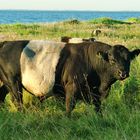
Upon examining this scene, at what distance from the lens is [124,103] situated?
8930 millimetres

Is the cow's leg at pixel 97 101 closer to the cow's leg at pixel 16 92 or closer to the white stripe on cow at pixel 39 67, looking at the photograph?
the white stripe on cow at pixel 39 67

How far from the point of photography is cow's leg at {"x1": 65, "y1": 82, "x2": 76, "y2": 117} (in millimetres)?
8516

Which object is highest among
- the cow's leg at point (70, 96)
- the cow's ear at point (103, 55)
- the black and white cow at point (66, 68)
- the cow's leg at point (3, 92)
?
the cow's ear at point (103, 55)

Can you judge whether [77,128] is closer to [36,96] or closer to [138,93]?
[36,96]

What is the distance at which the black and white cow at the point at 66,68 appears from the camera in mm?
8531

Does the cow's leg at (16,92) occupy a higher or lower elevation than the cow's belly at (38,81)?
lower

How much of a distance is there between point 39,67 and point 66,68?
0.45 meters

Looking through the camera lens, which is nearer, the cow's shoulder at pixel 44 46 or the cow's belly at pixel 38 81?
the cow's belly at pixel 38 81

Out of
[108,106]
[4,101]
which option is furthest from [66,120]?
[4,101]

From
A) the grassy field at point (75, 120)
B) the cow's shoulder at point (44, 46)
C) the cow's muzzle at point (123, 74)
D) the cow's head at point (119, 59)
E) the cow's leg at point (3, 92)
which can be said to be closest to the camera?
the grassy field at point (75, 120)

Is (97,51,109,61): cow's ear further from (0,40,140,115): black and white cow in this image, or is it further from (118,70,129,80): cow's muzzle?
(118,70,129,80): cow's muzzle

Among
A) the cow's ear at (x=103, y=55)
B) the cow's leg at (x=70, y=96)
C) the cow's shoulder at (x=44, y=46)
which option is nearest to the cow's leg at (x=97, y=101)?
the cow's leg at (x=70, y=96)

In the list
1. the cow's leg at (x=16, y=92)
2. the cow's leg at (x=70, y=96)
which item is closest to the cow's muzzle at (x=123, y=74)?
the cow's leg at (x=70, y=96)

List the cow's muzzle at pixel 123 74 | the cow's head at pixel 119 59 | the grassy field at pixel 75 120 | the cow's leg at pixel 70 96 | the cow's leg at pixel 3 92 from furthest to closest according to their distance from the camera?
the cow's leg at pixel 3 92 < the cow's leg at pixel 70 96 < the cow's head at pixel 119 59 < the cow's muzzle at pixel 123 74 < the grassy field at pixel 75 120
